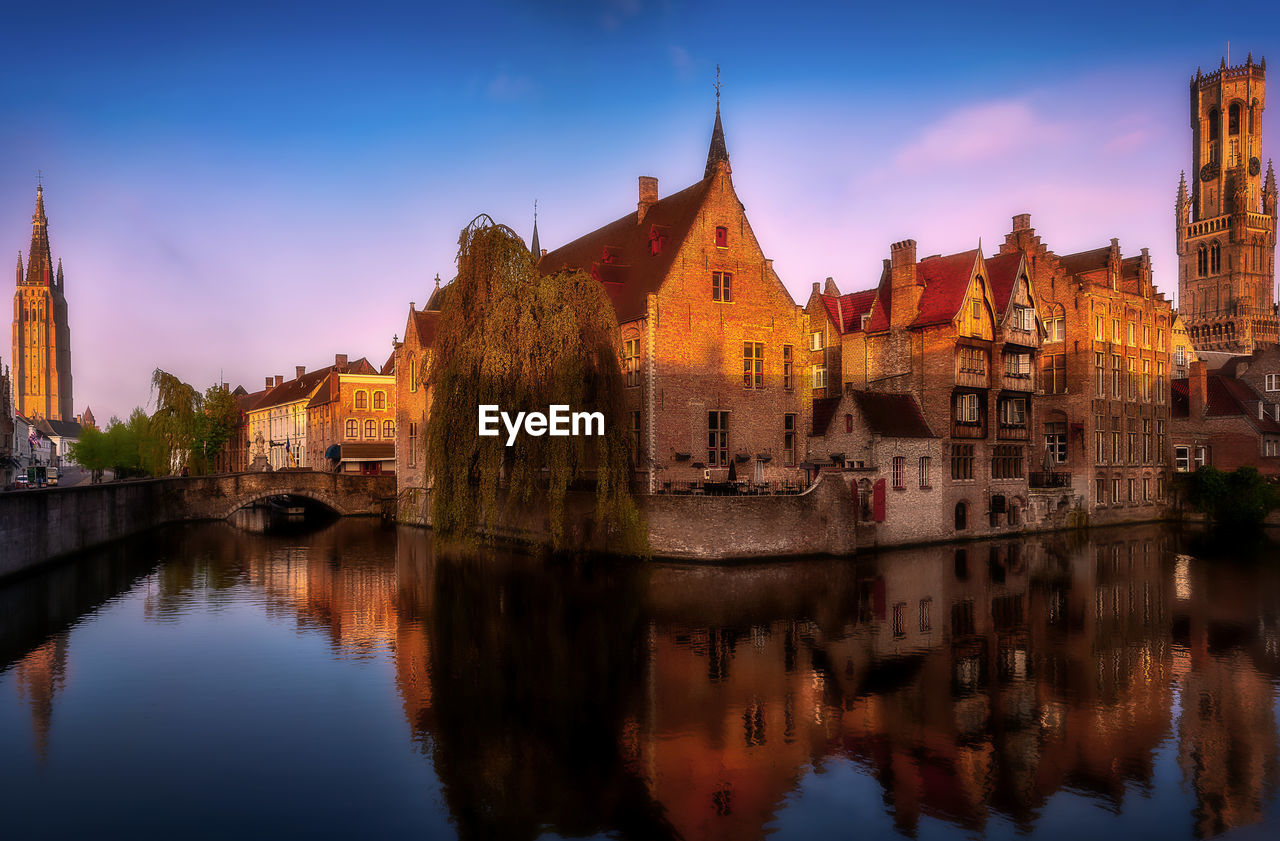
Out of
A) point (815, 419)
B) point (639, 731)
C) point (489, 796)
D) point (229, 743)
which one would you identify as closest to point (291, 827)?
point (489, 796)

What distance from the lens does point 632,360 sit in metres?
36.2

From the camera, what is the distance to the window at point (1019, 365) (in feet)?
134

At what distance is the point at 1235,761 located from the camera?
12109 millimetres

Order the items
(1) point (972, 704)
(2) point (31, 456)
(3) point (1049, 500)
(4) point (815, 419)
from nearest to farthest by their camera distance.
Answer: (1) point (972, 704) → (4) point (815, 419) → (3) point (1049, 500) → (2) point (31, 456)

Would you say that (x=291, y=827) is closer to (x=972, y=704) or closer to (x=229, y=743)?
(x=229, y=743)

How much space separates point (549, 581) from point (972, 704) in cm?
1593

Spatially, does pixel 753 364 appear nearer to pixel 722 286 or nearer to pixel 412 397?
pixel 722 286

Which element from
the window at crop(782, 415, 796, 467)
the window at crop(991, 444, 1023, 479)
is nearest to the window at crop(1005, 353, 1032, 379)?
the window at crop(991, 444, 1023, 479)

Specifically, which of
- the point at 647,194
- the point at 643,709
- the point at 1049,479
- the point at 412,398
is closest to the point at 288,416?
the point at 412,398

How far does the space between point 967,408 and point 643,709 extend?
1157 inches

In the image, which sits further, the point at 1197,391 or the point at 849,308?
the point at 1197,391

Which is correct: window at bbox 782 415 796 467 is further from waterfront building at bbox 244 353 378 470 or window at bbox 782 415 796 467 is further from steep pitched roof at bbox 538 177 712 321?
waterfront building at bbox 244 353 378 470

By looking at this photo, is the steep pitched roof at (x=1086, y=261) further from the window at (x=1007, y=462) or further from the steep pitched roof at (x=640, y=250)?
the steep pitched roof at (x=640, y=250)

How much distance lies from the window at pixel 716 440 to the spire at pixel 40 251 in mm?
172937
